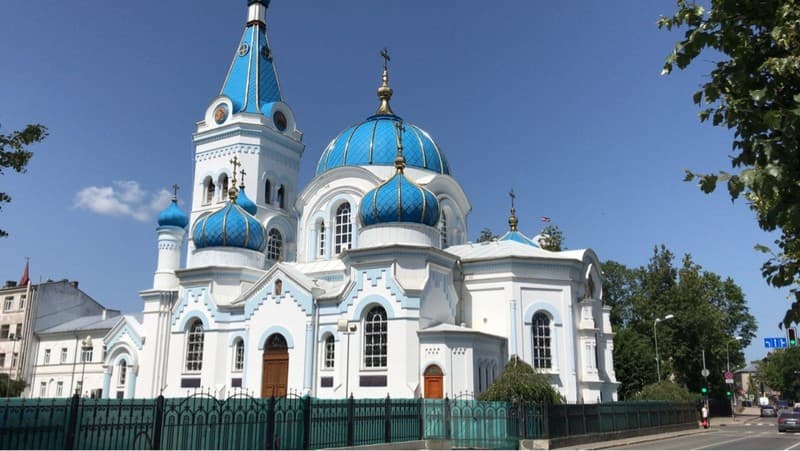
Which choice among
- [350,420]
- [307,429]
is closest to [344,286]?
[350,420]

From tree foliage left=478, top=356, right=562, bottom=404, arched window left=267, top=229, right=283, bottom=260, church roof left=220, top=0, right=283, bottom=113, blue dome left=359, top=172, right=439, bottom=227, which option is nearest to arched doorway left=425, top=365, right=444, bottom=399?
tree foliage left=478, top=356, right=562, bottom=404

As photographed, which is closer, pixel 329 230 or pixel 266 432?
pixel 266 432

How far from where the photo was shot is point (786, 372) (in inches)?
3241

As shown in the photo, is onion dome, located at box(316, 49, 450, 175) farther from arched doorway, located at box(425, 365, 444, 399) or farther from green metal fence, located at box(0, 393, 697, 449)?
green metal fence, located at box(0, 393, 697, 449)

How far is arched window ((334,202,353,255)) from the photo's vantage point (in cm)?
2966

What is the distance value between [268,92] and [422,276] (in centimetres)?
1695

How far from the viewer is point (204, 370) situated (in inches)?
1053

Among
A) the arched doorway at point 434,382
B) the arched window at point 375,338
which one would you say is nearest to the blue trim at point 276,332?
the arched window at point 375,338

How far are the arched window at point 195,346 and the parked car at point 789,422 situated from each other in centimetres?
2387

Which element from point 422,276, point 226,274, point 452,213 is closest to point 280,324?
point 226,274

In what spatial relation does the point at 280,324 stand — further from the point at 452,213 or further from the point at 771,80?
the point at 771,80

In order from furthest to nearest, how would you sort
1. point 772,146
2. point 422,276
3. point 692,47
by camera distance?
1. point 422,276
2. point 692,47
3. point 772,146

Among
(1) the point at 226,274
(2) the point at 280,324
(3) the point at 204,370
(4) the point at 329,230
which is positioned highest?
(4) the point at 329,230

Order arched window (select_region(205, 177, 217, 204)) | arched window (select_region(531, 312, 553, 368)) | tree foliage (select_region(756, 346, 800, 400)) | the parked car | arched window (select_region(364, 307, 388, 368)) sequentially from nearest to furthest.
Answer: arched window (select_region(364, 307, 388, 368)) < arched window (select_region(531, 312, 553, 368)) < the parked car < arched window (select_region(205, 177, 217, 204)) < tree foliage (select_region(756, 346, 800, 400))
